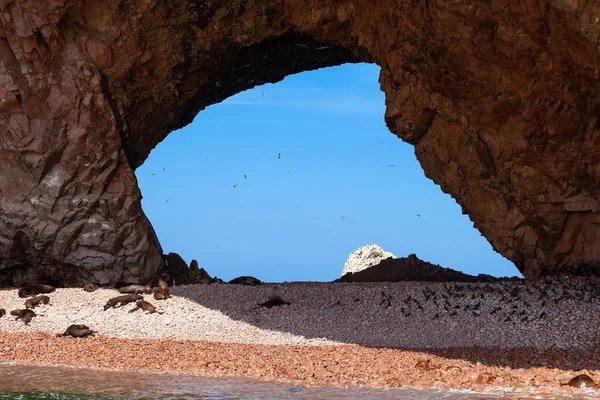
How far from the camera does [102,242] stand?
15.7m

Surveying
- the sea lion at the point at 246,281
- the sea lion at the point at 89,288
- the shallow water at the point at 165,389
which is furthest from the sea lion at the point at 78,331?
the sea lion at the point at 246,281

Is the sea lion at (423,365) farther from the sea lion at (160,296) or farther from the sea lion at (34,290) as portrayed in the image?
the sea lion at (34,290)

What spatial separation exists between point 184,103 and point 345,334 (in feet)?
24.4

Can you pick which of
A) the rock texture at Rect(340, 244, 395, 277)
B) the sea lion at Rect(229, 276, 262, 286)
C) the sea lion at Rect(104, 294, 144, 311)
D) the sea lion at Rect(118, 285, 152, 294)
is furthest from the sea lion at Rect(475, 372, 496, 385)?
the rock texture at Rect(340, 244, 395, 277)

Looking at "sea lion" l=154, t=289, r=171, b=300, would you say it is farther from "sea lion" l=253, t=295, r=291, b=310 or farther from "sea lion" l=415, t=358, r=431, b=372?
"sea lion" l=415, t=358, r=431, b=372

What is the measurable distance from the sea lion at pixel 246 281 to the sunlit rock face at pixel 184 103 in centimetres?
193

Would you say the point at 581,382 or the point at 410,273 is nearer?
the point at 581,382

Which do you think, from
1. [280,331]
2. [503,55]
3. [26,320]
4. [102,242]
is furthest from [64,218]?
[503,55]

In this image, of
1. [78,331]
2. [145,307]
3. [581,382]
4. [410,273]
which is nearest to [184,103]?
[145,307]

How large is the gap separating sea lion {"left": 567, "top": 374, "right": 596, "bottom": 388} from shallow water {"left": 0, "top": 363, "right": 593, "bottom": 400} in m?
0.44

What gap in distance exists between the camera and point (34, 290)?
1515cm

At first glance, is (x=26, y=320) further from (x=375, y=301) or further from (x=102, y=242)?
(x=375, y=301)

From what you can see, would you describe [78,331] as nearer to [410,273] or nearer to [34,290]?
[34,290]

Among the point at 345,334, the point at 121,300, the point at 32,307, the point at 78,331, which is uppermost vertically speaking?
the point at 121,300
